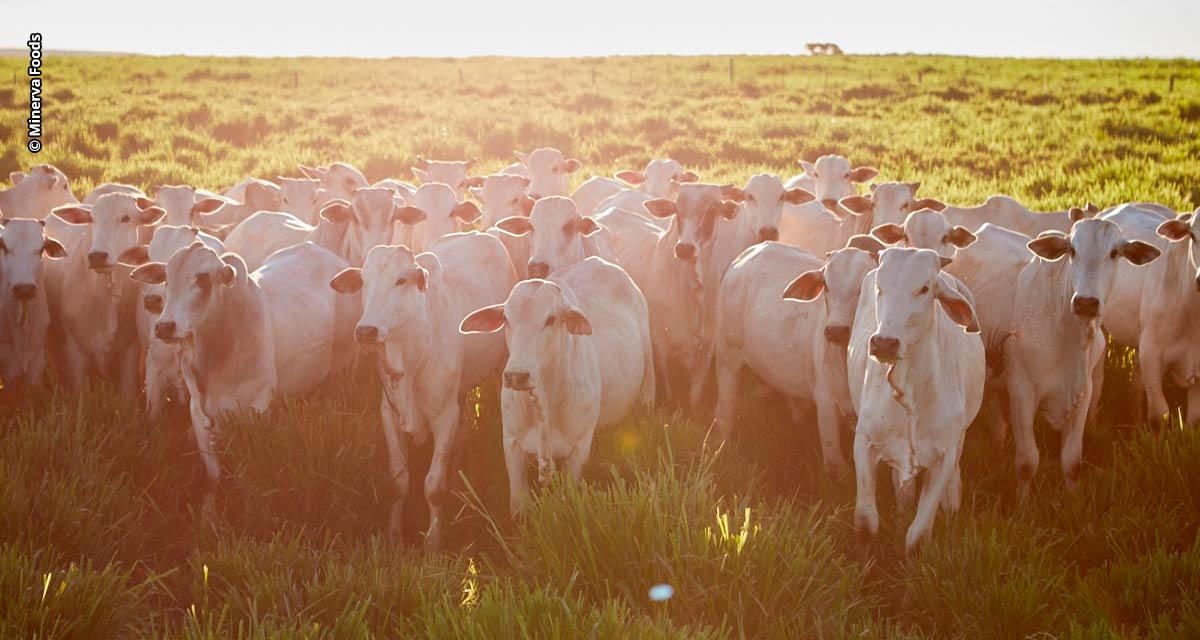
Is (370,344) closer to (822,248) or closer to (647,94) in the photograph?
(822,248)

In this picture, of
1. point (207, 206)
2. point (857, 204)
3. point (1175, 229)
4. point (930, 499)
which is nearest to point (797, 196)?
point (857, 204)

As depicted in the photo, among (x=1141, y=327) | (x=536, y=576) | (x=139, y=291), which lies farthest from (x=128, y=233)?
(x=1141, y=327)

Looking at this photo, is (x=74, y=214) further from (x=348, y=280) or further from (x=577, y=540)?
(x=577, y=540)

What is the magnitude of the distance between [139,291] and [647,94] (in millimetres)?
23601

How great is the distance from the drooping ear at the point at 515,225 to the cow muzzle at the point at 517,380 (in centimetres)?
266

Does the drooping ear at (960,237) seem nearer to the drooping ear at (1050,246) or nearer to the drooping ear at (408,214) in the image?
the drooping ear at (1050,246)

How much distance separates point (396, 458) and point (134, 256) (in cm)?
260

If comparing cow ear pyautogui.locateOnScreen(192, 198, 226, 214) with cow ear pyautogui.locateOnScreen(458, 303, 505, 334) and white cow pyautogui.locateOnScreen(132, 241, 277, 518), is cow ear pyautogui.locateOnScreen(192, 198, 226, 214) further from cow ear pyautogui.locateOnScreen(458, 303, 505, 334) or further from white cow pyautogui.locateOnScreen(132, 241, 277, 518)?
cow ear pyautogui.locateOnScreen(458, 303, 505, 334)

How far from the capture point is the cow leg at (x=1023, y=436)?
629 cm

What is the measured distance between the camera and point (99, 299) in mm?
8211

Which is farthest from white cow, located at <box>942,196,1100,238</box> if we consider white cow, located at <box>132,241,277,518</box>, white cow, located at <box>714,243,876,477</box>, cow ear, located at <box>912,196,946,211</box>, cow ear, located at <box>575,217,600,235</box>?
white cow, located at <box>132,241,277,518</box>

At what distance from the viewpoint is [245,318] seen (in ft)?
22.6

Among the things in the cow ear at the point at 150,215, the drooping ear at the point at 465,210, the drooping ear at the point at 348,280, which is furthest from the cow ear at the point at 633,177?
the drooping ear at the point at 348,280

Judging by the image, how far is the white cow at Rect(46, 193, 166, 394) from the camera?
26.8 ft
